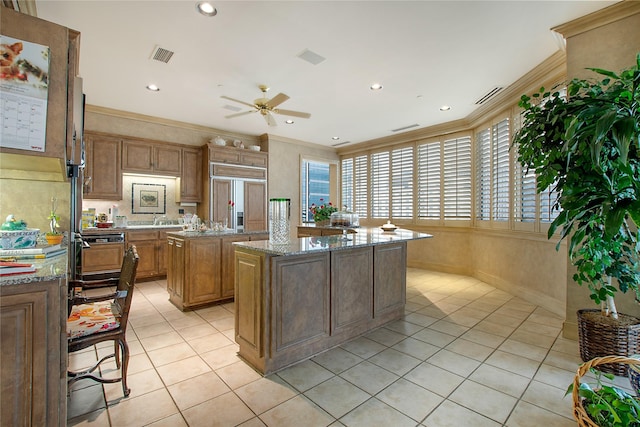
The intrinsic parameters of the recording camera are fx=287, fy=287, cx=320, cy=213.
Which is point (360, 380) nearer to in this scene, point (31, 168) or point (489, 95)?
point (31, 168)

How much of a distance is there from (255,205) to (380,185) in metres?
3.07

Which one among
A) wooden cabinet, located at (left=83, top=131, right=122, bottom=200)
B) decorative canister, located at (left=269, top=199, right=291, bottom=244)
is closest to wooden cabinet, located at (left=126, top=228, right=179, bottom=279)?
wooden cabinet, located at (left=83, top=131, right=122, bottom=200)

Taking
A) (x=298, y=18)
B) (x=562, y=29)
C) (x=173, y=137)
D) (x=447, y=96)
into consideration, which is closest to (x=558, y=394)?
(x=562, y=29)

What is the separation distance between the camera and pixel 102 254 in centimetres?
460

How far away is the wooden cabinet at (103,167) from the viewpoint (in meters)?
4.76

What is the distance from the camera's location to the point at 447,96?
4.42 metres

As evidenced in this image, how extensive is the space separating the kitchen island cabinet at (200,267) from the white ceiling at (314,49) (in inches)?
83.8

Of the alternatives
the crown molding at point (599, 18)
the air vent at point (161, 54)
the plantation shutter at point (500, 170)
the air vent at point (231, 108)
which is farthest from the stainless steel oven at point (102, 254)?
the crown molding at point (599, 18)

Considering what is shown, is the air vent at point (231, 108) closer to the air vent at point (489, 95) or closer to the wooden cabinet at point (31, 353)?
the air vent at point (489, 95)

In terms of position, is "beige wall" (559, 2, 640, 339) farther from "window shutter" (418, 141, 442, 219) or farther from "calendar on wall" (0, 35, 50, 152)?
"calendar on wall" (0, 35, 50, 152)

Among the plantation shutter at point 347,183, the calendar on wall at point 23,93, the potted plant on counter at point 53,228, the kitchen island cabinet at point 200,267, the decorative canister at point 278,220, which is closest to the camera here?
the calendar on wall at point 23,93

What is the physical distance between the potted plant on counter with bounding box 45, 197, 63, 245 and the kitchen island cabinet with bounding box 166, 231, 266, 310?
4.73 ft

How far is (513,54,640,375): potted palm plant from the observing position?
161 centimetres

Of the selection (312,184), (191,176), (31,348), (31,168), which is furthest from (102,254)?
(312,184)
